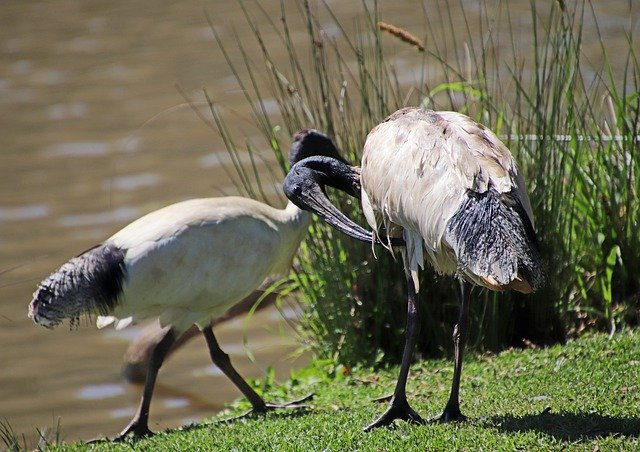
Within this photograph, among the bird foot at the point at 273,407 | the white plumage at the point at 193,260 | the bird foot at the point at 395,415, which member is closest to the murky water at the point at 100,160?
the white plumage at the point at 193,260

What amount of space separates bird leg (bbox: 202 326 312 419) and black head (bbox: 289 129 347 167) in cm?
123

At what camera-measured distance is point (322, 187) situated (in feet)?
20.2

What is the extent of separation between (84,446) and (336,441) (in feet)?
5.35

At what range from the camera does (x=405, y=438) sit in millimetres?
5141

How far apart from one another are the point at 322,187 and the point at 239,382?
1474mm

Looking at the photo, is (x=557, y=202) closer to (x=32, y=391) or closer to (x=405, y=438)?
(x=405, y=438)

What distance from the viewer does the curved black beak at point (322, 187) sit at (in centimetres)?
581

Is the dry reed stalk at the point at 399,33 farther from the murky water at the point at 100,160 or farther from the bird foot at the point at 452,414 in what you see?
the bird foot at the point at 452,414

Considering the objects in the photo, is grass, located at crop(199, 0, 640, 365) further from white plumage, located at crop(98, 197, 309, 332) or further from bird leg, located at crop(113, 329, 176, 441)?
bird leg, located at crop(113, 329, 176, 441)

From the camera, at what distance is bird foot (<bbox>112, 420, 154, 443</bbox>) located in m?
6.35

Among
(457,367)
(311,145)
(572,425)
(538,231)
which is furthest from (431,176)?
(538,231)

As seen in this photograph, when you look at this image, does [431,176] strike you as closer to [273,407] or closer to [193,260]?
[193,260]

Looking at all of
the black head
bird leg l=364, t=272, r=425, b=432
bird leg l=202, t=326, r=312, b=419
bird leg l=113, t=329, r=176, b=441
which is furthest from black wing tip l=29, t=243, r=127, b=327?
bird leg l=364, t=272, r=425, b=432

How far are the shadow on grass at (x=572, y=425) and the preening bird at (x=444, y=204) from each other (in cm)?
34
